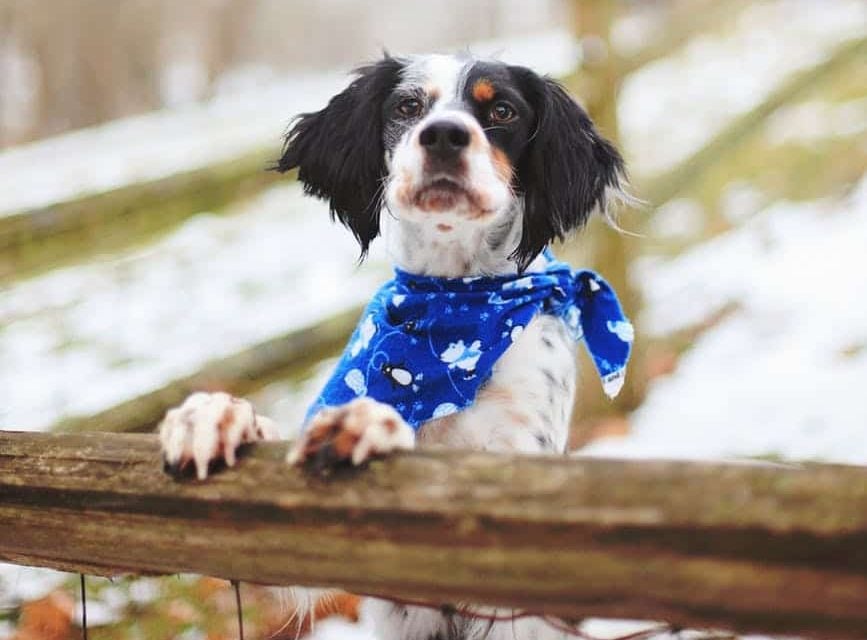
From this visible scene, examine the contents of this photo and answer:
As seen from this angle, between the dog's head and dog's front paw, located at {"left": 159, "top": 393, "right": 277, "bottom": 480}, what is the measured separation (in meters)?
0.87

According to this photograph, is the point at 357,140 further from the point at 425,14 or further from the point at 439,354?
the point at 425,14

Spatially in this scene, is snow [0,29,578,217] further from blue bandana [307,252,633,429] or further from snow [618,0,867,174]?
blue bandana [307,252,633,429]

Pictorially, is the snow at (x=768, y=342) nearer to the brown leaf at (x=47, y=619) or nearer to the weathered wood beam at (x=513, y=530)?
the brown leaf at (x=47, y=619)

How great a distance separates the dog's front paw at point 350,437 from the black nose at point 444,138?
35.3 inches

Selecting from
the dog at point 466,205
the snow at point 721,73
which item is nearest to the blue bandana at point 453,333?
the dog at point 466,205

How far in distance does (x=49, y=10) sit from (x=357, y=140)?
11.9m

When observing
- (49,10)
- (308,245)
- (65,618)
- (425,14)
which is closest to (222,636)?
(65,618)

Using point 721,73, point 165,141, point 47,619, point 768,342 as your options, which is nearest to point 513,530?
point 47,619

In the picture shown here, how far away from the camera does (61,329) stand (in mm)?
5074

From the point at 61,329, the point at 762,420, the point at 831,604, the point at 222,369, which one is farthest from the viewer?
the point at 61,329

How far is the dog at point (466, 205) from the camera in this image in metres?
2.05

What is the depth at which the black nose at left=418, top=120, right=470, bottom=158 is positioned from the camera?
6.65 feet

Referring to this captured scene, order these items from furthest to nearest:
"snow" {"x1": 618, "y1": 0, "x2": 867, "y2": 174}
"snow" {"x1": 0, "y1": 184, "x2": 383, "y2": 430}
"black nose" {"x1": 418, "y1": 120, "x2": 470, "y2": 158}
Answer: "snow" {"x1": 618, "y1": 0, "x2": 867, "y2": 174} → "snow" {"x1": 0, "y1": 184, "x2": 383, "y2": 430} → "black nose" {"x1": 418, "y1": 120, "x2": 470, "y2": 158}

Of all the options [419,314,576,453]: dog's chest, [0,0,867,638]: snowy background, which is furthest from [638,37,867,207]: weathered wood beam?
[419,314,576,453]: dog's chest
